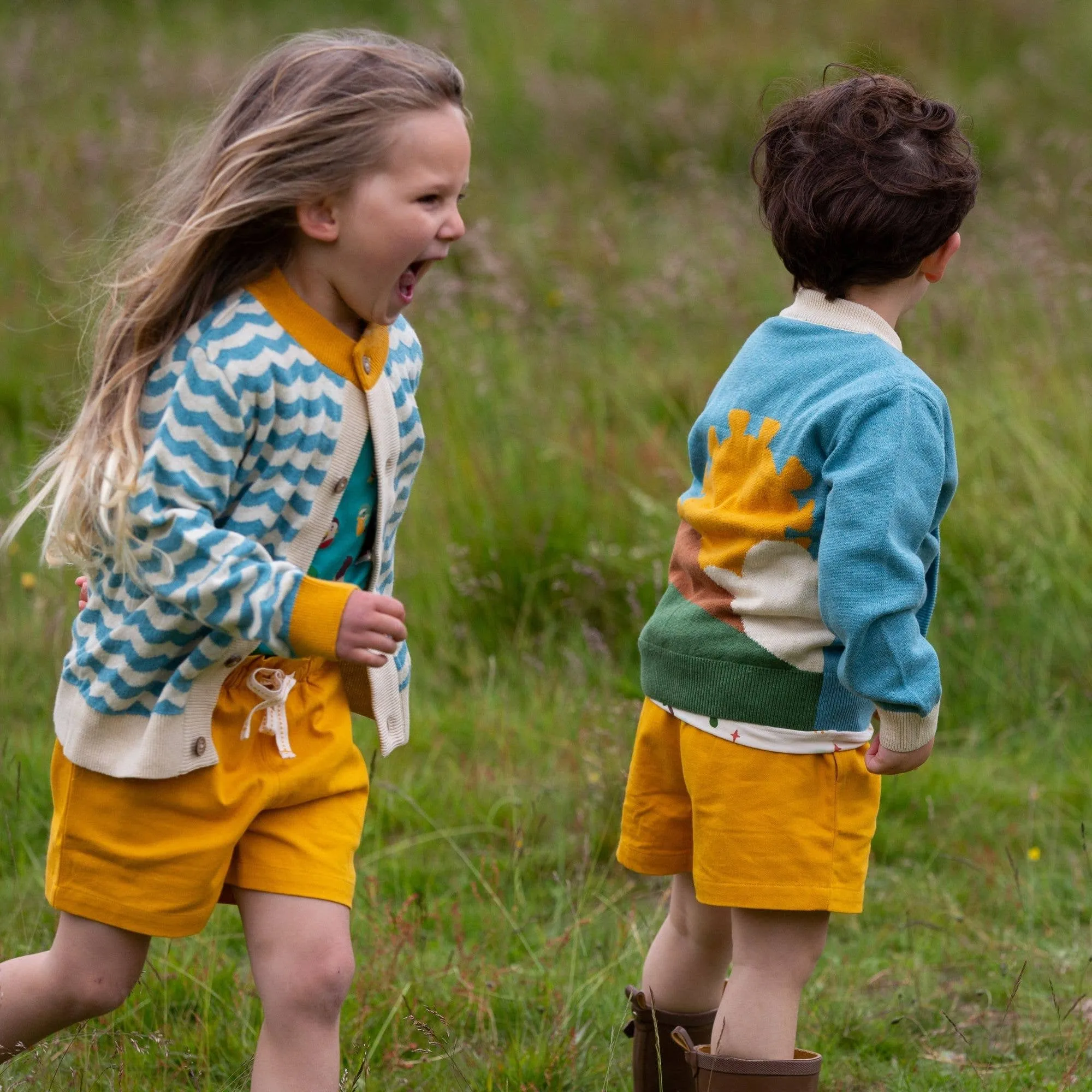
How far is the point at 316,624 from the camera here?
1.85 meters

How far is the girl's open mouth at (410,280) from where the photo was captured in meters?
2.05

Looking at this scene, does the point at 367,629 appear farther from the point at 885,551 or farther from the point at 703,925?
the point at 703,925

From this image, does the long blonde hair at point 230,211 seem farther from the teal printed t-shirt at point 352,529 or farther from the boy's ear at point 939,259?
the boy's ear at point 939,259

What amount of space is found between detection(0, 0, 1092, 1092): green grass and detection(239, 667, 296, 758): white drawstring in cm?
48

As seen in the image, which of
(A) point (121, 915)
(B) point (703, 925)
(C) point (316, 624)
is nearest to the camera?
(C) point (316, 624)

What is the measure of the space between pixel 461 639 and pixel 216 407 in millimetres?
2251

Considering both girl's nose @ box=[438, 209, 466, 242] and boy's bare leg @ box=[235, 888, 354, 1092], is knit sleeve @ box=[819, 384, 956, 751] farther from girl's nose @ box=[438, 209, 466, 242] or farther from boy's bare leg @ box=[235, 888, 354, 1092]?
boy's bare leg @ box=[235, 888, 354, 1092]

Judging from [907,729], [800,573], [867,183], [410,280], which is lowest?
[907,729]

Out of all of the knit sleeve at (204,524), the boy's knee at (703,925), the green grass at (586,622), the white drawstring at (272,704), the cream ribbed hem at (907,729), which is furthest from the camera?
the green grass at (586,622)

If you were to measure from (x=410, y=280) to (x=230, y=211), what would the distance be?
0.25m

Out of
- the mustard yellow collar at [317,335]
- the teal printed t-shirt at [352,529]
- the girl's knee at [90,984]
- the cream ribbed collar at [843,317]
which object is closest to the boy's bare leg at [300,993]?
the girl's knee at [90,984]

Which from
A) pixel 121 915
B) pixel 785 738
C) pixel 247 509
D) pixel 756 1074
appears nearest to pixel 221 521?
pixel 247 509

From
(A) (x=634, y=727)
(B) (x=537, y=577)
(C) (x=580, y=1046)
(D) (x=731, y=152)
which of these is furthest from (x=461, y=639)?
(D) (x=731, y=152)

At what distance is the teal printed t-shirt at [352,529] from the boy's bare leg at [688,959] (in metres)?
0.69
